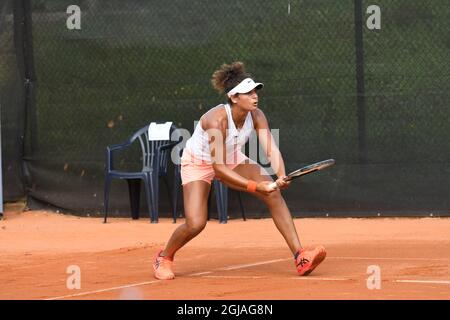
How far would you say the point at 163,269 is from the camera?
8.00m

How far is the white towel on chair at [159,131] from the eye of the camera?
1202cm

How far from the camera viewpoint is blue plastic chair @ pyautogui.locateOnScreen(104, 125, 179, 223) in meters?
12.0

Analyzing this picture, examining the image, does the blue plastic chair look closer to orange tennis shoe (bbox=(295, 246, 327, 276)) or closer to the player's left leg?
the player's left leg

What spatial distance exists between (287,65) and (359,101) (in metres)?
0.91

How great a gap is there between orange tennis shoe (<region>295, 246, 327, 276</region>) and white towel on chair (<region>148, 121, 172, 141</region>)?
176 inches

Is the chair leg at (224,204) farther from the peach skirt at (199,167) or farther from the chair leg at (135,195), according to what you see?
the peach skirt at (199,167)

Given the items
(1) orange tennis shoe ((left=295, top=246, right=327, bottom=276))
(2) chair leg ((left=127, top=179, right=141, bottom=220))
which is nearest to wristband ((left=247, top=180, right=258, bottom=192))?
(1) orange tennis shoe ((left=295, top=246, right=327, bottom=276))

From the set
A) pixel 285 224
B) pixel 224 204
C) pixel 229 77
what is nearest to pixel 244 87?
pixel 229 77

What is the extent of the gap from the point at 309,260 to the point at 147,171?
4640mm

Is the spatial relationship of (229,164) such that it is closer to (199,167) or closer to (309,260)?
(199,167)

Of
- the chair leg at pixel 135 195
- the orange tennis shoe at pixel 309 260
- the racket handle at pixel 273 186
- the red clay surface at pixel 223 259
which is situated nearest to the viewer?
the red clay surface at pixel 223 259

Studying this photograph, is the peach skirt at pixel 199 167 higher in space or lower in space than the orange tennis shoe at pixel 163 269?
higher

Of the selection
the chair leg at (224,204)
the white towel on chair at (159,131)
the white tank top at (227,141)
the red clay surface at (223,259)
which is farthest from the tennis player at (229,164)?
the white towel on chair at (159,131)
